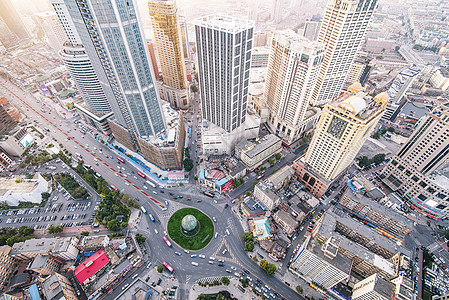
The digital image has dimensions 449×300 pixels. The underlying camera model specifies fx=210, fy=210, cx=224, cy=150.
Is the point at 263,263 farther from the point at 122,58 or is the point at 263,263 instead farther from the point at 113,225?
the point at 122,58

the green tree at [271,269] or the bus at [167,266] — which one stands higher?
the green tree at [271,269]

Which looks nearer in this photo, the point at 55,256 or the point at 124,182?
the point at 55,256

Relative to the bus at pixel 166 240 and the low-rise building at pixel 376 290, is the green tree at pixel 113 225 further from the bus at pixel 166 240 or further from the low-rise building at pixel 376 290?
the low-rise building at pixel 376 290

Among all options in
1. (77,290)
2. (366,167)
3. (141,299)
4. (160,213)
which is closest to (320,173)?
(366,167)

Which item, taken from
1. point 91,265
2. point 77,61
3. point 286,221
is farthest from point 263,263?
point 77,61

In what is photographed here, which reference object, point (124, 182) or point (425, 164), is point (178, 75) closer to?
point (124, 182)

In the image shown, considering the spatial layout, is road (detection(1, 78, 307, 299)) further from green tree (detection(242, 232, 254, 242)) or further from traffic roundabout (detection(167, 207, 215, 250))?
green tree (detection(242, 232, 254, 242))

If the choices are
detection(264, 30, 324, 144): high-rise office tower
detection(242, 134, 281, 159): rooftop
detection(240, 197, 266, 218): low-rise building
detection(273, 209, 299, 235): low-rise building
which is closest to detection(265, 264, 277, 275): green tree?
detection(273, 209, 299, 235): low-rise building

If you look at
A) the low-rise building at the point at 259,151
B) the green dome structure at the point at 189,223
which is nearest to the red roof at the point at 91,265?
the green dome structure at the point at 189,223
